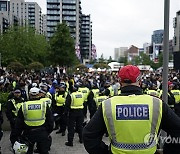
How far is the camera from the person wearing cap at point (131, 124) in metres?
2.66

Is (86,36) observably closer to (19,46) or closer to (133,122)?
(19,46)

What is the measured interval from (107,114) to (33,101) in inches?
130

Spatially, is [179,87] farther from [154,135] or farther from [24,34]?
[24,34]

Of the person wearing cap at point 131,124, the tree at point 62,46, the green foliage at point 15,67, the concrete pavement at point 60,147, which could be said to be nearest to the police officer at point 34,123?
the concrete pavement at point 60,147

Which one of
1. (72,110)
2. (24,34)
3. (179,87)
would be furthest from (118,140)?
(24,34)

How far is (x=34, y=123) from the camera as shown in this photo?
565 centimetres

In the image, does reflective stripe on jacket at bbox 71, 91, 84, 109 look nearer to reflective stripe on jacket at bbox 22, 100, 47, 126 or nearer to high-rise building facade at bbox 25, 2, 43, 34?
reflective stripe on jacket at bbox 22, 100, 47, 126

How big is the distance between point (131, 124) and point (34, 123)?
130 inches

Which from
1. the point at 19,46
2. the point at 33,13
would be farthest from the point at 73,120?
the point at 33,13

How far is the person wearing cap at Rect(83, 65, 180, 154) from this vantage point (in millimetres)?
2664

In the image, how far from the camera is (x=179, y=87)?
36.4 feet

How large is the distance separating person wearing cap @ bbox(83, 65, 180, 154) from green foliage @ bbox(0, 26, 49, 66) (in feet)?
124

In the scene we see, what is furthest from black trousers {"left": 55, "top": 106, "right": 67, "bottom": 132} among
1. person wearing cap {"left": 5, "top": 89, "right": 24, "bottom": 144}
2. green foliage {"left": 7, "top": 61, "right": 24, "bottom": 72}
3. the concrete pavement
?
green foliage {"left": 7, "top": 61, "right": 24, "bottom": 72}

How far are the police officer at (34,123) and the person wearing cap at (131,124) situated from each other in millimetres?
3029
